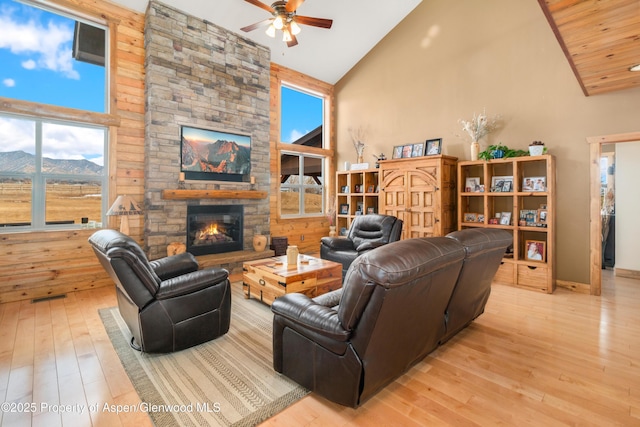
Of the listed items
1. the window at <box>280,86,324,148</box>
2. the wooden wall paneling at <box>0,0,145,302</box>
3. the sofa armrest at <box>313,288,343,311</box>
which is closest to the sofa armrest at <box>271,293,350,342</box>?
the sofa armrest at <box>313,288,343,311</box>

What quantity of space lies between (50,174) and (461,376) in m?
5.20

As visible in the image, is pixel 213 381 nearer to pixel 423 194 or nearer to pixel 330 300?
pixel 330 300

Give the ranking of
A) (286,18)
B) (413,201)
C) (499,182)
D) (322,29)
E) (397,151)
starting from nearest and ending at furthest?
(286,18) < (499,182) < (413,201) < (322,29) < (397,151)

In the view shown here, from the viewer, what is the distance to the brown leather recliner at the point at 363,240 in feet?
15.3

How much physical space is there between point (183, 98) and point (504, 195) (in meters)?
5.18

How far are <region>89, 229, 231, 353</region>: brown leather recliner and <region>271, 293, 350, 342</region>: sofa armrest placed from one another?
2.87 feet

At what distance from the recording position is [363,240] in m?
5.01

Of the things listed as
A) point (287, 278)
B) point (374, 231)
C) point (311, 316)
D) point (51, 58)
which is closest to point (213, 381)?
point (311, 316)

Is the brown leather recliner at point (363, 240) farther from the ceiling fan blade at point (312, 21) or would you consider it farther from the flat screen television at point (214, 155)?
the ceiling fan blade at point (312, 21)

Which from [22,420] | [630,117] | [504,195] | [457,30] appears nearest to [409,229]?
[504,195]

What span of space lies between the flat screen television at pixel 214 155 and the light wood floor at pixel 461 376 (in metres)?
2.57

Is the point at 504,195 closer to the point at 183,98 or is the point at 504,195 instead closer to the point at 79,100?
the point at 183,98

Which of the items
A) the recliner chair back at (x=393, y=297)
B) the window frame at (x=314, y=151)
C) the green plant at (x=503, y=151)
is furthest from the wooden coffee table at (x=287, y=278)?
the green plant at (x=503, y=151)

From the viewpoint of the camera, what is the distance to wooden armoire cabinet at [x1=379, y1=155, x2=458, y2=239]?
16.8 feet
